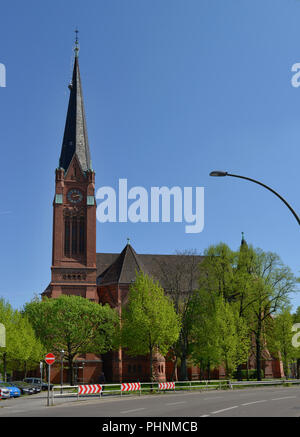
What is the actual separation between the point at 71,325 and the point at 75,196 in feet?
66.4

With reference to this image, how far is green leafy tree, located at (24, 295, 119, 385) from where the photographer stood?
6056 centimetres

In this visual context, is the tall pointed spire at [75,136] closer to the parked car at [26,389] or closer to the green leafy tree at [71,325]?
the green leafy tree at [71,325]

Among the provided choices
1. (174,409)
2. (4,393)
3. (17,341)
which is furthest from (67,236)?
(174,409)

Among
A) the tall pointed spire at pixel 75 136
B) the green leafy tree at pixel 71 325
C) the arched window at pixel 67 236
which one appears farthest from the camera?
the tall pointed spire at pixel 75 136

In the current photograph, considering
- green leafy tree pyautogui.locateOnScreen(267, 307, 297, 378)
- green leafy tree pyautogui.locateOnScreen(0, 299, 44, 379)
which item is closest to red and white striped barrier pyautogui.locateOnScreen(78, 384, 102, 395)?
green leafy tree pyautogui.locateOnScreen(0, 299, 44, 379)

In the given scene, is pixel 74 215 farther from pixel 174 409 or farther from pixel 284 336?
pixel 174 409

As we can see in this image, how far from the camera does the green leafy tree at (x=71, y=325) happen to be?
2384 inches

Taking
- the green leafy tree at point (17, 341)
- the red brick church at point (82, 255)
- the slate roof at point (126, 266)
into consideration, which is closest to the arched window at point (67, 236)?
the red brick church at point (82, 255)

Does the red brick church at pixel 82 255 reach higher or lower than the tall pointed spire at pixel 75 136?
lower

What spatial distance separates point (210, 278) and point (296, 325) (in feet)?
65.8

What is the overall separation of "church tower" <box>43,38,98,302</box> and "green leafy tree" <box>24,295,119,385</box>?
561 centimetres

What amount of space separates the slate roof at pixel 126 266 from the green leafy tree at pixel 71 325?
8.80 metres

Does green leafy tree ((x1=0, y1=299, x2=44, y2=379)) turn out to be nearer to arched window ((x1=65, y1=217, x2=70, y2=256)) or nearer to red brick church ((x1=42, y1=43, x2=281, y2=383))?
red brick church ((x1=42, y1=43, x2=281, y2=383))

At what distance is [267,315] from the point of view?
58.0m
